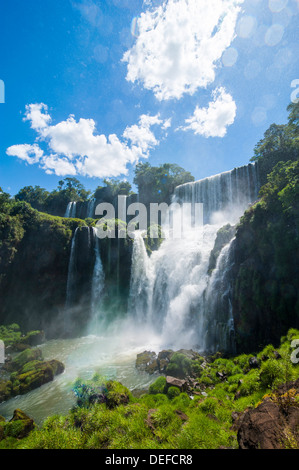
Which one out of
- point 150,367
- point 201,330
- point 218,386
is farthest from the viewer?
point 201,330

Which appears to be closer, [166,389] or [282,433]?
[282,433]

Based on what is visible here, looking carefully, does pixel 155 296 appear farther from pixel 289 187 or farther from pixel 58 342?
pixel 289 187

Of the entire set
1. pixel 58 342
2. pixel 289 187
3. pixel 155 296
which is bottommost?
pixel 58 342

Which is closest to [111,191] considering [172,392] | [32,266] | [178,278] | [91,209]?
[91,209]

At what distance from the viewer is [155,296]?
22625 mm

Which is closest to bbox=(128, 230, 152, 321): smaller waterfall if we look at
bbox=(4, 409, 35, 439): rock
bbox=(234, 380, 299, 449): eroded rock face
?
bbox=(4, 409, 35, 439): rock

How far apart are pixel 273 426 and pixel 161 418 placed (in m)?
3.35

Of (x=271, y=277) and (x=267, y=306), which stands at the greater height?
(x=271, y=277)

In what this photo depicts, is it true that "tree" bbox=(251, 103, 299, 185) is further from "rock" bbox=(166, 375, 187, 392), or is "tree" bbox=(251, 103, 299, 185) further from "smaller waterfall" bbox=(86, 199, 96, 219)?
"smaller waterfall" bbox=(86, 199, 96, 219)

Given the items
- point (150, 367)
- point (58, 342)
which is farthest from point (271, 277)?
point (58, 342)

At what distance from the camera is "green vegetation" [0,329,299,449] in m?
4.61

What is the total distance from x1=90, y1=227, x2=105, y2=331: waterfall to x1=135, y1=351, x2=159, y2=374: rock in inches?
428

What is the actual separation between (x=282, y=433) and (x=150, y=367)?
1171cm
